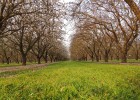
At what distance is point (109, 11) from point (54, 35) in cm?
1161

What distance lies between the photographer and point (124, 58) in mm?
34938

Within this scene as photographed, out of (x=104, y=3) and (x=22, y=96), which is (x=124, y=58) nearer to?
(x=104, y=3)

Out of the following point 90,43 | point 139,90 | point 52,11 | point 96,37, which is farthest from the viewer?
point 90,43

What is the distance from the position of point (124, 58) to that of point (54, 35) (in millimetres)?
13124

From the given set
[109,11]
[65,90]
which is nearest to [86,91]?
[65,90]

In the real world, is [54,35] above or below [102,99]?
above

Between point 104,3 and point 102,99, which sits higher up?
point 104,3

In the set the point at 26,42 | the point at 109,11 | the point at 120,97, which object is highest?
the point at 109,11

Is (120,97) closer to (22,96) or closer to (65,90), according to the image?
(65,90)

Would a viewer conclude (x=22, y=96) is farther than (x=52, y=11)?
No

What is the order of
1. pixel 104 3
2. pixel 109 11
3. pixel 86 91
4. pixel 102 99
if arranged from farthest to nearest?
1. pixel 109 11
2. pixel 104 3
3. pixel 86 91
4. pixel 102 99

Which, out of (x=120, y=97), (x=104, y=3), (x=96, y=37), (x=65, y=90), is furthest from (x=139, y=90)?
(x=96, y=37)

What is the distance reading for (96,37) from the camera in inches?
2117

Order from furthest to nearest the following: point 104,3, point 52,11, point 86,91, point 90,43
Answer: point 90,43, point 104,3, point 52,11, point 86,91
